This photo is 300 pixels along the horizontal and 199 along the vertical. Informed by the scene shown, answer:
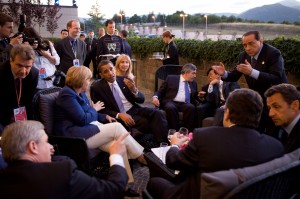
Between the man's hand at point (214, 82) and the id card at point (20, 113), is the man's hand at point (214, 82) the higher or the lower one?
the higher one

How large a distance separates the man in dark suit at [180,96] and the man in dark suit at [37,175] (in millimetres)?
2948

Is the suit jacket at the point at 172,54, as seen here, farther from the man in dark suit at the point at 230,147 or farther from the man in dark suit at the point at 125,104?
the man in dark suit at the point at 230,147

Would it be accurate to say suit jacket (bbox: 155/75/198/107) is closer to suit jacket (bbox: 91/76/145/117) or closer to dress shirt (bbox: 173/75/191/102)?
dress shirt (bbox: 173/75/191/102)

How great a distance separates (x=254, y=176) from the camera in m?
1.53

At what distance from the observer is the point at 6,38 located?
3.87 metres

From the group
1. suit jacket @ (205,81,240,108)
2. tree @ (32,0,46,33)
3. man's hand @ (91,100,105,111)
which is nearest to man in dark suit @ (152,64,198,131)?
suit jacket @ (205,81,240,108)

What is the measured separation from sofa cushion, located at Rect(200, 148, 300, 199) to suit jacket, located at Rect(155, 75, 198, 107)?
11.1 ft

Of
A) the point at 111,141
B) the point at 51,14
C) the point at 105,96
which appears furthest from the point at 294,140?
the point at 51,14

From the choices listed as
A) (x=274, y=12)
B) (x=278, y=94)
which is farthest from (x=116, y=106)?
(x=274, y=12)

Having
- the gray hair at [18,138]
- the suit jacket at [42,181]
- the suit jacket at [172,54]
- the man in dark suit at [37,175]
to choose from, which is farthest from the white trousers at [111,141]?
the suit jacket at [172,54]

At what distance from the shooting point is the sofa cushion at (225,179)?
1.48 meters

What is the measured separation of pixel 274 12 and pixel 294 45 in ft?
272

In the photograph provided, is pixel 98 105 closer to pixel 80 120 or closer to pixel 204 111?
pixel 80 120

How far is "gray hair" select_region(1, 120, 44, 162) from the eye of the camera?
5.01 ft
